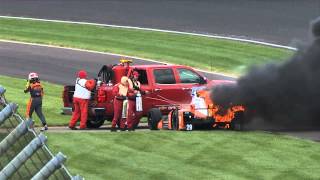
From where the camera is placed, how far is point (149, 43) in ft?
124

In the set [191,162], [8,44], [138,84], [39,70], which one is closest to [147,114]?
[138,84]

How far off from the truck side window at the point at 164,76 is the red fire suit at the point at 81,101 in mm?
2191

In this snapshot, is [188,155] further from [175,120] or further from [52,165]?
[52,165]

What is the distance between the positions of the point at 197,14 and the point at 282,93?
21.8m

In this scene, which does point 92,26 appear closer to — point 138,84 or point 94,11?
point 94,11

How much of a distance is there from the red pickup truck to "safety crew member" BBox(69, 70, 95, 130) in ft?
2.62

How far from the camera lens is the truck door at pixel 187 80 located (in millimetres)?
23087

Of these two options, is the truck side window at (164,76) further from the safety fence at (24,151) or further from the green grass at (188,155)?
the safety fence at (24,151)

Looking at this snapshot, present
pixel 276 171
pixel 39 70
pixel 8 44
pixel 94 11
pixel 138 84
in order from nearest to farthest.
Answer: pixel 276 171
pixel 138 84
pixel 39 70
pixel 8 44
pixel 94 11

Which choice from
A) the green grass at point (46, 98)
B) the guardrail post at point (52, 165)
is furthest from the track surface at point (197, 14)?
the guardrail post at point (52, 165)

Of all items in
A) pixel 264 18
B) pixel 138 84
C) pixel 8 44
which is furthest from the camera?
pixel 264 18

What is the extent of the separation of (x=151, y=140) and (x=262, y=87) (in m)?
3.55

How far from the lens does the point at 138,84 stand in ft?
72.6

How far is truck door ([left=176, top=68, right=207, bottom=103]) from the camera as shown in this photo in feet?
75.7
